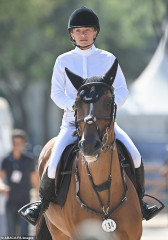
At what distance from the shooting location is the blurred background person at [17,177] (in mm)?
12766

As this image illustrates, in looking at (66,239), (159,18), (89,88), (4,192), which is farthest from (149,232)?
(159,18)

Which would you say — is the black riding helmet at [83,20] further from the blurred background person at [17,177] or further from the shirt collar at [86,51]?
the blurred background person at [17,177]

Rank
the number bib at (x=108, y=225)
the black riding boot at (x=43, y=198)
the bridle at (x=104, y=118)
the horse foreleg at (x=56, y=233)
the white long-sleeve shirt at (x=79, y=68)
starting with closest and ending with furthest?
the bridle at (x=104, y=118), the number bib at (x=108, y=225), the white long-sleeve shirt at (x=79, y=68), the black riding boot at (x=43, y=198), the horse foreleg at (x=56, y=233)

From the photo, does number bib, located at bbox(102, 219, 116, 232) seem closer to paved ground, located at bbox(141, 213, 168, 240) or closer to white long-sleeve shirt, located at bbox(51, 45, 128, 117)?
white long-sleeve shirt, located at bbox(51, 45, 128, 117)

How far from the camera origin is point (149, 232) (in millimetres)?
17156

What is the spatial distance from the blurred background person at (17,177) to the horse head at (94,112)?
5.79 meters

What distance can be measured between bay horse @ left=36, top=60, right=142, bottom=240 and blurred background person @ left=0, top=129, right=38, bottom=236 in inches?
187

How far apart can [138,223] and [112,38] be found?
122 feet

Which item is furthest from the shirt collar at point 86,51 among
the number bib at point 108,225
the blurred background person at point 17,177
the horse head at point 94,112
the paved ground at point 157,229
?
the paved ground at point 157,229

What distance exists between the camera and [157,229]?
17844 millimetres

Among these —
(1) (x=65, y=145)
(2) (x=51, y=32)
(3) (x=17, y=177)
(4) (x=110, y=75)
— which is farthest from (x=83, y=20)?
(2) (x=51, y=32)

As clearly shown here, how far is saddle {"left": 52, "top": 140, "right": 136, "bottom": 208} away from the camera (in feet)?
25.8

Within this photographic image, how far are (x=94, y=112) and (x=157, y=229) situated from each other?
452 inches

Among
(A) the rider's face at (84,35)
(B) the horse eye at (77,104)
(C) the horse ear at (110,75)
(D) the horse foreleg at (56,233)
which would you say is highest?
(A) the rider's face at (84,35)
